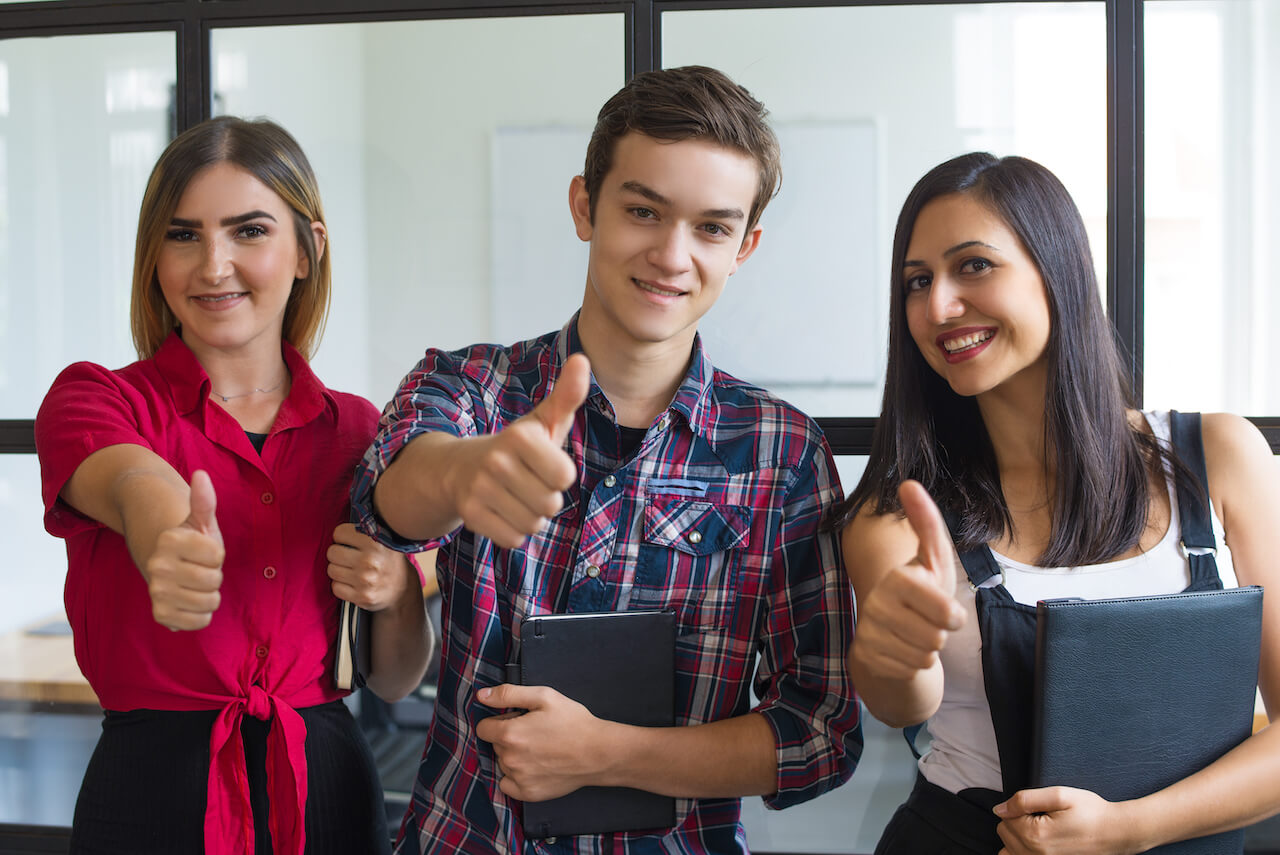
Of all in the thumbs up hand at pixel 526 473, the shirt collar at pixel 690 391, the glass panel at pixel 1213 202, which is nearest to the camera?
the thumbs up hand at pixel 526 473

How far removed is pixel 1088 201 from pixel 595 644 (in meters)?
1.20

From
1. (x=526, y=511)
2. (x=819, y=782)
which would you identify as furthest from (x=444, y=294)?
(x=819, y=782)

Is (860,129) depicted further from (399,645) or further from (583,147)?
(399,645)

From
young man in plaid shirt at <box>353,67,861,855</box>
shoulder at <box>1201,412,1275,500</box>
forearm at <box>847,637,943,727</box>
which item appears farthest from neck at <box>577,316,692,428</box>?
shoulder at <box>1201,412,1275,500</box>

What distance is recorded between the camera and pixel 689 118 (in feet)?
4.30

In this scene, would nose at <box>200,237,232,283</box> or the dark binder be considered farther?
nose at <box>200,237,232,283</box>

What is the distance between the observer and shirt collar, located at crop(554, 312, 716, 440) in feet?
4.54

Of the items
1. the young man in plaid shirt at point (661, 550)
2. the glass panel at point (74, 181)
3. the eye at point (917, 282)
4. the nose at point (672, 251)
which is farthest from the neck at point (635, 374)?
the glass panel at point (74, 181)

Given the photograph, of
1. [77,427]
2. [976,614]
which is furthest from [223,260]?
[976,614]

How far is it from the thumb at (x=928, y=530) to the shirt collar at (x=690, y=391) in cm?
41

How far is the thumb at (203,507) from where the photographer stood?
1.05 metres

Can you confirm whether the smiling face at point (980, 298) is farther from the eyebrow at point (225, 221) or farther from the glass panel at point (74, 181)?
the glass panel at point (74, 181)

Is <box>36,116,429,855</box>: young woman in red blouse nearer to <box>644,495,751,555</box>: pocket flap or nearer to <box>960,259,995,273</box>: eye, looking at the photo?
<box>644,495,751,555</box>: pocket flap

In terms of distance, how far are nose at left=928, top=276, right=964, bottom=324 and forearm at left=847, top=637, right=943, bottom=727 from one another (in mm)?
483
